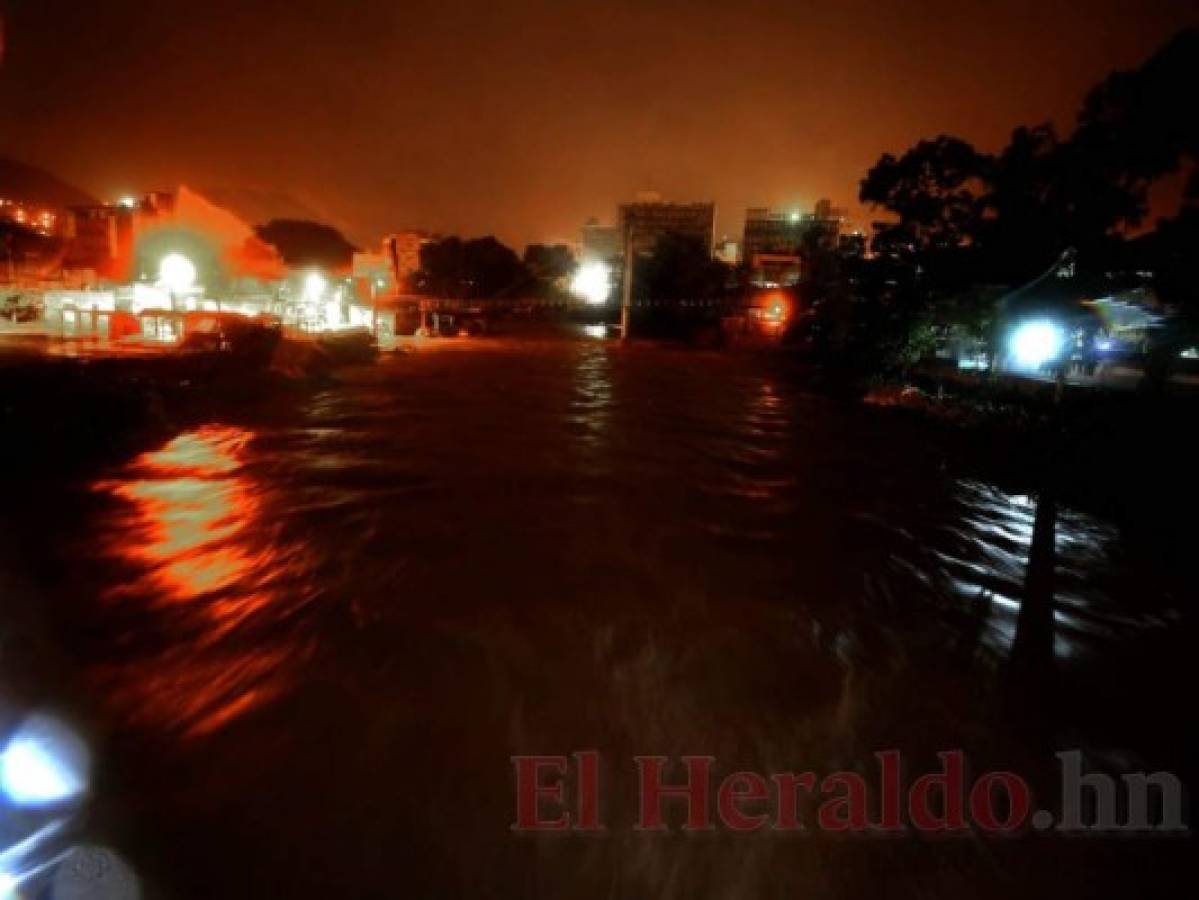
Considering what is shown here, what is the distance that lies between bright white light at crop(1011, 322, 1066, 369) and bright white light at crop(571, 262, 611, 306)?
41.2 m

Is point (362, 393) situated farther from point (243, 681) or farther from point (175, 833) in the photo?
point (175, 833)

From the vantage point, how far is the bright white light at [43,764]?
3701 millimetres

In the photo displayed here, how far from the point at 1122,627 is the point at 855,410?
482 inches

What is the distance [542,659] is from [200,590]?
3.36m

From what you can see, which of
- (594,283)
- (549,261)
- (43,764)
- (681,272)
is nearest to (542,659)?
(43,764)

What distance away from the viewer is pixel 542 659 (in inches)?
206

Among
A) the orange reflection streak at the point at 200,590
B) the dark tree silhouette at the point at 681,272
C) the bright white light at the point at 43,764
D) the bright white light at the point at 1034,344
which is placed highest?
the dark tree silhouette at the point at 681,272

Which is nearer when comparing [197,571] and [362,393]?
[197,571]

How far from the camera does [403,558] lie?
7.02m

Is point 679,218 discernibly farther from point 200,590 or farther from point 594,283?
point 200,590

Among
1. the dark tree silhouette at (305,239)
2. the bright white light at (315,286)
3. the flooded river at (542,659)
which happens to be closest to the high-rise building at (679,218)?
the dark tree silhouette at (305,239)

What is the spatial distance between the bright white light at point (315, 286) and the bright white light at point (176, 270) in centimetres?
610

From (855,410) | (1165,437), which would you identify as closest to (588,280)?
(855,410)

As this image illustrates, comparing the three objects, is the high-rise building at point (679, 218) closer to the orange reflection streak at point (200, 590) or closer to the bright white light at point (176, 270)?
the bright white light at point (176, 270)
